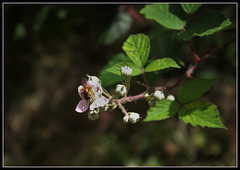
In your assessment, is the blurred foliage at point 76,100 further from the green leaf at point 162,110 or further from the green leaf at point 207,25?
the green leaf at point 162,110

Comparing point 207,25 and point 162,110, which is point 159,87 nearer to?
point 162,110

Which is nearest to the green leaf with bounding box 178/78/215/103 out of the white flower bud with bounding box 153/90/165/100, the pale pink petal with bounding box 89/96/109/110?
the white flower bud with bounding box 153/90/165/100

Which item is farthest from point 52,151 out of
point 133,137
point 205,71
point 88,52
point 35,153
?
point 205,71

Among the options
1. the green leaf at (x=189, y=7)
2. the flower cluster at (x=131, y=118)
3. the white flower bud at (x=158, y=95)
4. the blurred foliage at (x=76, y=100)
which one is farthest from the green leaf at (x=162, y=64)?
the blurred foliage at (x=76, y=100)

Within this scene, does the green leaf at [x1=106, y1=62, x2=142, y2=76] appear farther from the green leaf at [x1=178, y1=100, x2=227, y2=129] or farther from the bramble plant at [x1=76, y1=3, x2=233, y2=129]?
→ the green leaf at [x1=178, y1=100, x2=227, y2=129]

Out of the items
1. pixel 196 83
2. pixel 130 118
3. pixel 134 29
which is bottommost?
pixel 130 118

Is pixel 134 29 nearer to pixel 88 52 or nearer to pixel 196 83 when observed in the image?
pixel 88 52

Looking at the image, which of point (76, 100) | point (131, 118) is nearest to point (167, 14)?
point (131, 118)
